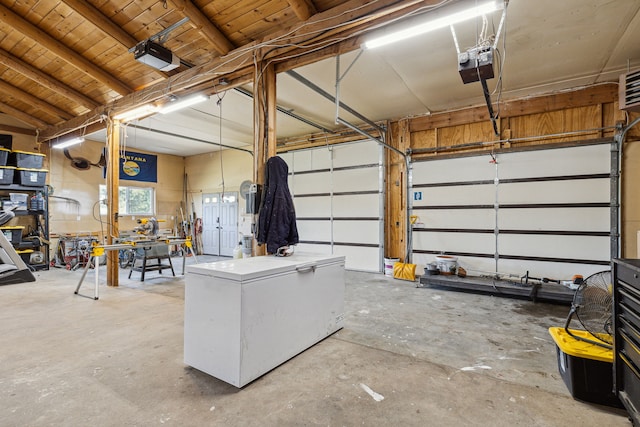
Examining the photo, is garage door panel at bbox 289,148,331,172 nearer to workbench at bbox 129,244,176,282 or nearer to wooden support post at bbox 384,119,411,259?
wooden support post at bbox 384,119,411,259

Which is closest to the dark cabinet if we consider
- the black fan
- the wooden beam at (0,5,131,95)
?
the black fan

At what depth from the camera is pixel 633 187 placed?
4.61 meters

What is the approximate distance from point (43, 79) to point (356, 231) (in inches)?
265

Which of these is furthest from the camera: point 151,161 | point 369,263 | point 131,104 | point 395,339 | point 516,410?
point 151,161

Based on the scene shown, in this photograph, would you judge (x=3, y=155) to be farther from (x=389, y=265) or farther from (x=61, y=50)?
(x=389, y=265)

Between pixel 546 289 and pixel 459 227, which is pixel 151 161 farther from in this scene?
pixel 546 289

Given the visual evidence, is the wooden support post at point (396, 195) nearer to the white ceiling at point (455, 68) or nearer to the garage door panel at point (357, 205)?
the garage door panel at point (357, 205)

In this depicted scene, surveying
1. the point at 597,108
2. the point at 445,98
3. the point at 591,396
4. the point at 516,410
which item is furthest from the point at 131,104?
the point at 597,108

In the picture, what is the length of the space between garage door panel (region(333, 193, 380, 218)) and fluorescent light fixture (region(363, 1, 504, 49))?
4036 millimetres

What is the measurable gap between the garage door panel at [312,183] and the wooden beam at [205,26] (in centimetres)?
407

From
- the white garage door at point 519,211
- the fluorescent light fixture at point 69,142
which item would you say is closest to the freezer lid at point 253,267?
the white garage door at point 519,211

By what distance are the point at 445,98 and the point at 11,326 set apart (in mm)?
7106

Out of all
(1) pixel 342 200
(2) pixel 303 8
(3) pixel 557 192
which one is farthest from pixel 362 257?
(2) pixel 303 8

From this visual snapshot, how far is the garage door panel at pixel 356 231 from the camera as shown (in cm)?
681
